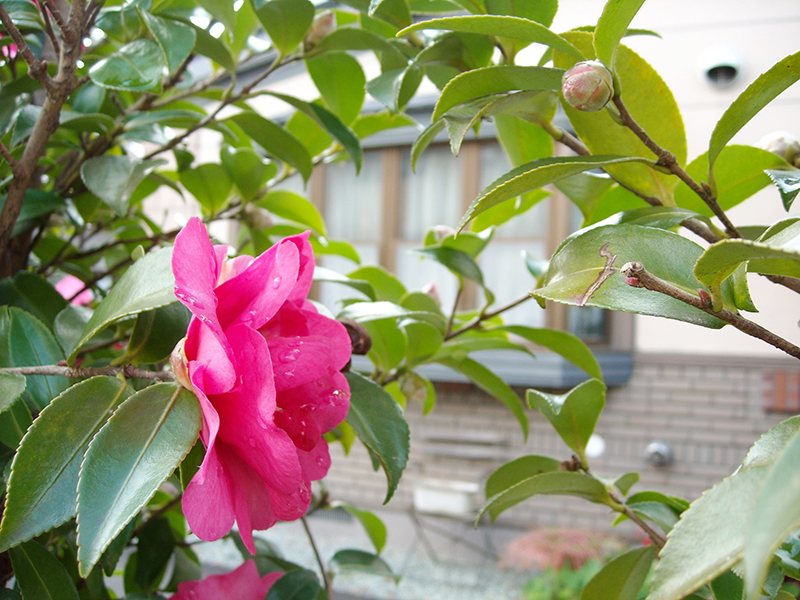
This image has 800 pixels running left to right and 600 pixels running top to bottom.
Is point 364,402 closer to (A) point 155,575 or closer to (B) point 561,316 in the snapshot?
(A) point 155,575

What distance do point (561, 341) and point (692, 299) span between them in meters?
0.36

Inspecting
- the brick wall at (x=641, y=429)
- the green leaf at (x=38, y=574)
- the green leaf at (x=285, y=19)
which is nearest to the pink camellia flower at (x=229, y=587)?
the green leaf at (x=38, y=574)

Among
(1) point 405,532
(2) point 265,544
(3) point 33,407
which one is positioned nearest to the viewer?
(3) point 33,407

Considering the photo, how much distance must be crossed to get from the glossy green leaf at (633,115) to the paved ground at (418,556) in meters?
2.99

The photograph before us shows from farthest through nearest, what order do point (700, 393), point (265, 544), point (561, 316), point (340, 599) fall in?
point (561, 316) → point (700, 393) → point (340, 599) → point (265, 544)

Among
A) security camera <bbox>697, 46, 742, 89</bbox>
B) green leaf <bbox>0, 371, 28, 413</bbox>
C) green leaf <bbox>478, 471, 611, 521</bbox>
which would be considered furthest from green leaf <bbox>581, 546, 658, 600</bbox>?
security camera <bbox>697, 46, 742, 89</bbox>

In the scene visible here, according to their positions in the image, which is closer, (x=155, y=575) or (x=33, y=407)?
(x=33, y=407)

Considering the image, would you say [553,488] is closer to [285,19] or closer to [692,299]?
[692,299]

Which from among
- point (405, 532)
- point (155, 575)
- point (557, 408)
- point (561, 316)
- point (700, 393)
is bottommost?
point (405, 532)

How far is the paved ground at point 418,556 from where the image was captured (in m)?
3.14

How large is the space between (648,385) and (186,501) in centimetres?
332

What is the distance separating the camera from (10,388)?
29cm

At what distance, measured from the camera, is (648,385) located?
3.25m

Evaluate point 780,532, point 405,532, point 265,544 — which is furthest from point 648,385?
point 780,532
